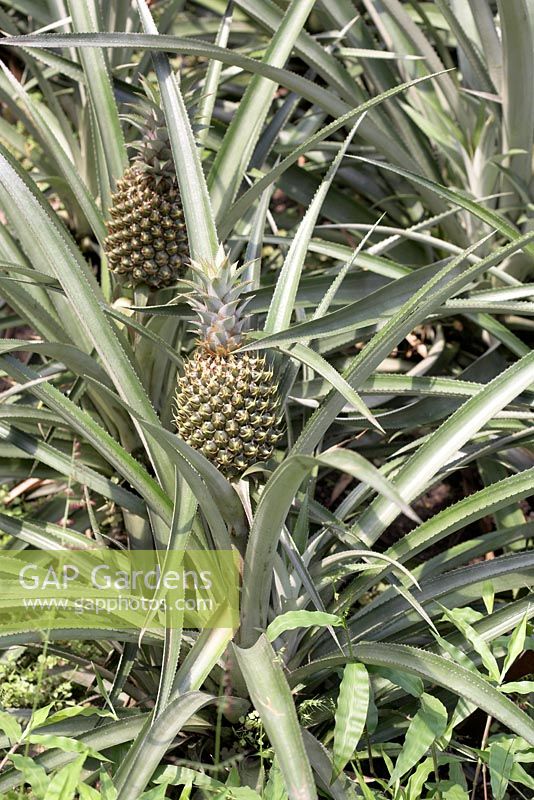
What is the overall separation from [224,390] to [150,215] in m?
0.46

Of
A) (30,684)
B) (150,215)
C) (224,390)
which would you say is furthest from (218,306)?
(30,684)

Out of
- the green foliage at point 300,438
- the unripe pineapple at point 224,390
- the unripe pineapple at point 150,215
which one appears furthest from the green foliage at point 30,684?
the unripe pineapple at point 150,215

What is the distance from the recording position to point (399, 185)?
2.06 meters

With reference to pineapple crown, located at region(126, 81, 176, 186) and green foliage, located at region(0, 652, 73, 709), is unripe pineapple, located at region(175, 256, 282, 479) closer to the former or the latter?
pineapple crown, located at region(126, 81, 176, 186)

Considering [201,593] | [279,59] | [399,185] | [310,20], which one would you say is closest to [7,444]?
[201,593]

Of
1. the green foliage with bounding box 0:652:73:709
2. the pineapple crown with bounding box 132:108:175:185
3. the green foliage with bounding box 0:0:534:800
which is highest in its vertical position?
the pineapple crown with bounding box 132:108:175:185

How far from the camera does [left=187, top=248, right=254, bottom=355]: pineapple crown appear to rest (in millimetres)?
1103

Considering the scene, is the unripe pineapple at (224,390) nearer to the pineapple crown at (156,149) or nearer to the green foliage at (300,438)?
the green foliage at (300,438)

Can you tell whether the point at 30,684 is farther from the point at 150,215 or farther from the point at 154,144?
the point at 154,144

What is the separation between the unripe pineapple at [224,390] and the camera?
1.09 meters

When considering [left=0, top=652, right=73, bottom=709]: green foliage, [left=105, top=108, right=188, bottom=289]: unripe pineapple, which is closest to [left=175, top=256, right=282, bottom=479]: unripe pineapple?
[left=105, top=108, right=188, bottom=289]: unripe pineapple

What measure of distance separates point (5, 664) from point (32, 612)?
128mm

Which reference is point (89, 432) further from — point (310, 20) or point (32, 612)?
point (310, 20)

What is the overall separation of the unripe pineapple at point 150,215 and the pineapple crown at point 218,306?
1.03 feet
